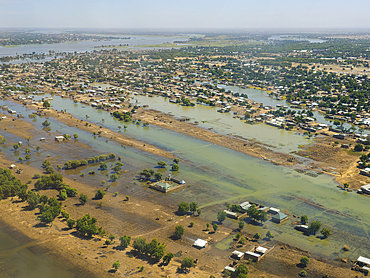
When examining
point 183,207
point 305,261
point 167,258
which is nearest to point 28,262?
point 167,258

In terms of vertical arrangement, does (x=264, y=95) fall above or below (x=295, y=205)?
above

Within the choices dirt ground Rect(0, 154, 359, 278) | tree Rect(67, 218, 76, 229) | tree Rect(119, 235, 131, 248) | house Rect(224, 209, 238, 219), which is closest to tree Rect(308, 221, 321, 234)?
dirt ground Rect(0, 154, 359, 278)

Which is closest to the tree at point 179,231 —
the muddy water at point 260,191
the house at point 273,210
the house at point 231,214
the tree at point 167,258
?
the tree at point 167,258

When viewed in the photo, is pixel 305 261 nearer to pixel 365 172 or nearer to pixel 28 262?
pixel 28 262

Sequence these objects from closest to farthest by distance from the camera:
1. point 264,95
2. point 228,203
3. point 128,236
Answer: point 128,236
point 228,203
point 264,95

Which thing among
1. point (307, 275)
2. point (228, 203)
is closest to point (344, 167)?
point (228, 203)

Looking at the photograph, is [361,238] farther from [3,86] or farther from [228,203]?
[3,86]

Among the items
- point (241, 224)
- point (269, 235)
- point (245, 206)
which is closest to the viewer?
point (269, 235)
